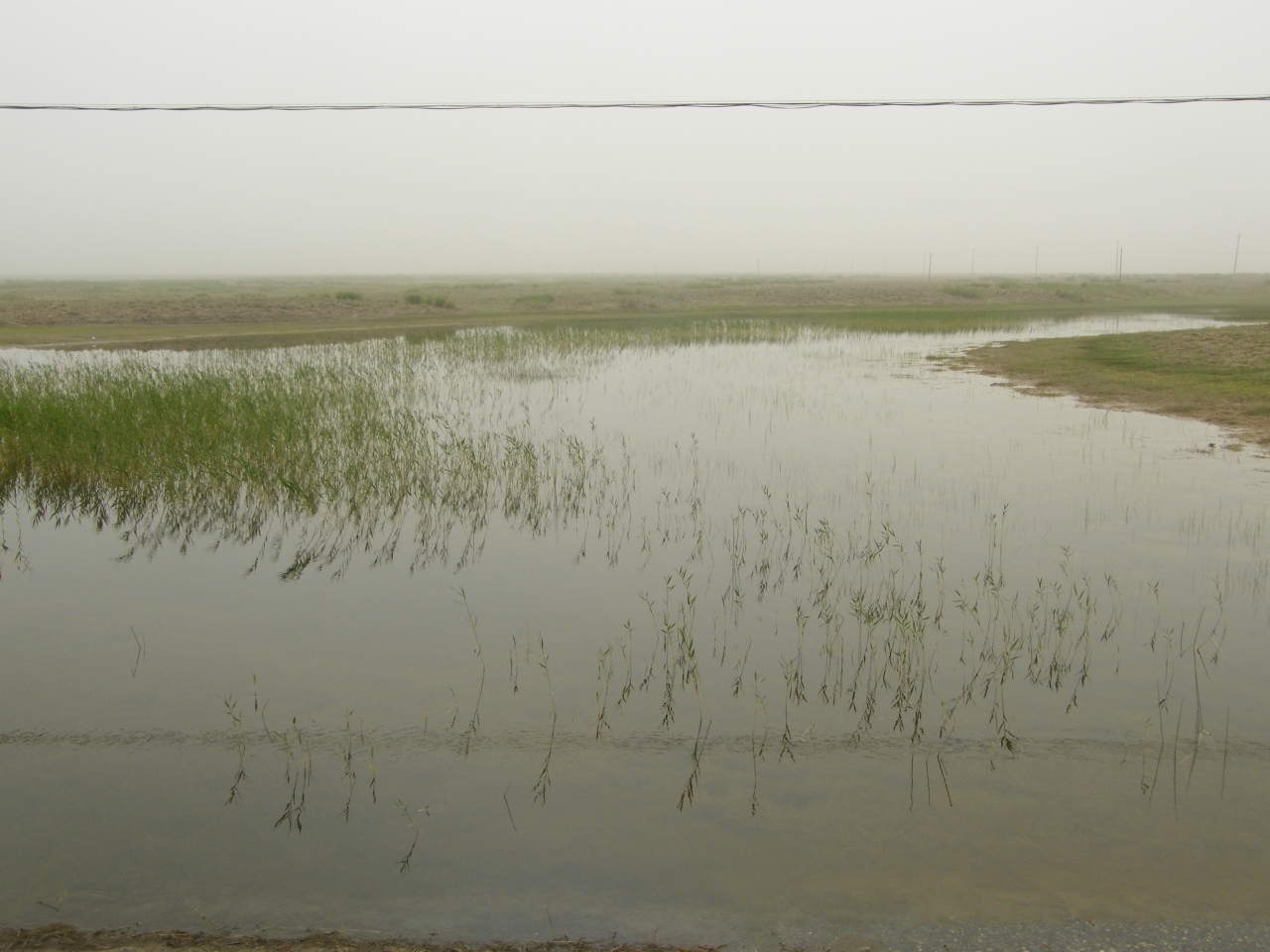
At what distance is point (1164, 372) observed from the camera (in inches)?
681

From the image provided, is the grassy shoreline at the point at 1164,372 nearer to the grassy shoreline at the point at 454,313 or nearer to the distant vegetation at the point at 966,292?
the grassy shoreline at the point at 454,313

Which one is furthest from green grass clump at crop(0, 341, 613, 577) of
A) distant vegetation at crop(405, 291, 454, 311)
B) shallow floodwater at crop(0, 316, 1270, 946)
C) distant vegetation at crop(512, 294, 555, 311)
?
distant vegetation at crop(512, 294, 555, 311)

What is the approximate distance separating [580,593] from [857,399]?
9.94 m

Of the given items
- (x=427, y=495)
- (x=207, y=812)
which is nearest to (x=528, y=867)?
(x=207, y=812)

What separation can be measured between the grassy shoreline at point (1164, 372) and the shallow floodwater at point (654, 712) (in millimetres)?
4896

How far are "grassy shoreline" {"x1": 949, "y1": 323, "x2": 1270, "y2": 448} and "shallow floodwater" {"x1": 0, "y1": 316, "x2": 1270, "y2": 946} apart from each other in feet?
16.1

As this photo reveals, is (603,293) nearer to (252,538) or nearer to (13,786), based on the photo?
(252,538)

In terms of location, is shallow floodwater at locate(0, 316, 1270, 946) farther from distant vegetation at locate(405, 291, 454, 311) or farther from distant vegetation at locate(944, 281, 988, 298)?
distant vegetation at locate(944, 281, 988, 298)

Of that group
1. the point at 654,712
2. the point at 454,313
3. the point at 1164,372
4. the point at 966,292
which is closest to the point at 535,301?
the point at 454,313

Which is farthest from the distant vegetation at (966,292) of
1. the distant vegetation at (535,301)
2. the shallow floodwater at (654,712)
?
the shallow floodwater at (654,712)

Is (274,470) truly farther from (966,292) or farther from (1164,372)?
(966,292)

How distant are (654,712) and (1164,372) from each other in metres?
16.2

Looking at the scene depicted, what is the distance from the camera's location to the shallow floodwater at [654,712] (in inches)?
133

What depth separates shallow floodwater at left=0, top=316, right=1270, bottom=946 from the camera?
133 inches
